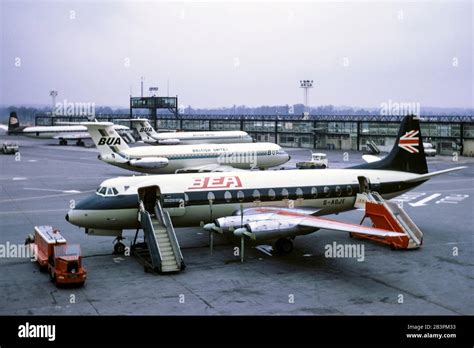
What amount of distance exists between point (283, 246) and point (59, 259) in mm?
13249

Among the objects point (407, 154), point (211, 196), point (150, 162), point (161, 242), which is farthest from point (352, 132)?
point (161, 242)

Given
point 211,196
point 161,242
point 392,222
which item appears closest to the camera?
point 161,242

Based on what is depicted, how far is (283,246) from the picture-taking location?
113 feet

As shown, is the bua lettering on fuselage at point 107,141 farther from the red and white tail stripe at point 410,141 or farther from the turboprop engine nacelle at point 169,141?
the turboprop engine nacelle at point 169,141

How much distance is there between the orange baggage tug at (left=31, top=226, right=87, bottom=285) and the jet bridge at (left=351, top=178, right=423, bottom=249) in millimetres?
19272

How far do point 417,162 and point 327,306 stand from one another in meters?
20.9

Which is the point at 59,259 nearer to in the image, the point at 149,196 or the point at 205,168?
the point at 149,196

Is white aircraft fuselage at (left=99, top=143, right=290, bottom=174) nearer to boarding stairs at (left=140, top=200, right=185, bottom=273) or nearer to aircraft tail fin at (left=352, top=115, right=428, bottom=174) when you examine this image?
aircraft tail fin at (left=352, top=115, right=428, bottom=174)

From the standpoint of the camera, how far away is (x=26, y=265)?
32594mm

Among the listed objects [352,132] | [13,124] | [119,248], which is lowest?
[119,248]

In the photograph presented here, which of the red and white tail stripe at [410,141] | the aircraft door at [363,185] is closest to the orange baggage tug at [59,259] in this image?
the aircraft door at [363,185]

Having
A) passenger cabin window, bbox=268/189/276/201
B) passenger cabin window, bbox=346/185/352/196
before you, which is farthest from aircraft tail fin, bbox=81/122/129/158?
passenger cabin window, bbox=346/185/352/196

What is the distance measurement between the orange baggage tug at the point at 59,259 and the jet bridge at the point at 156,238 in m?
4.02
